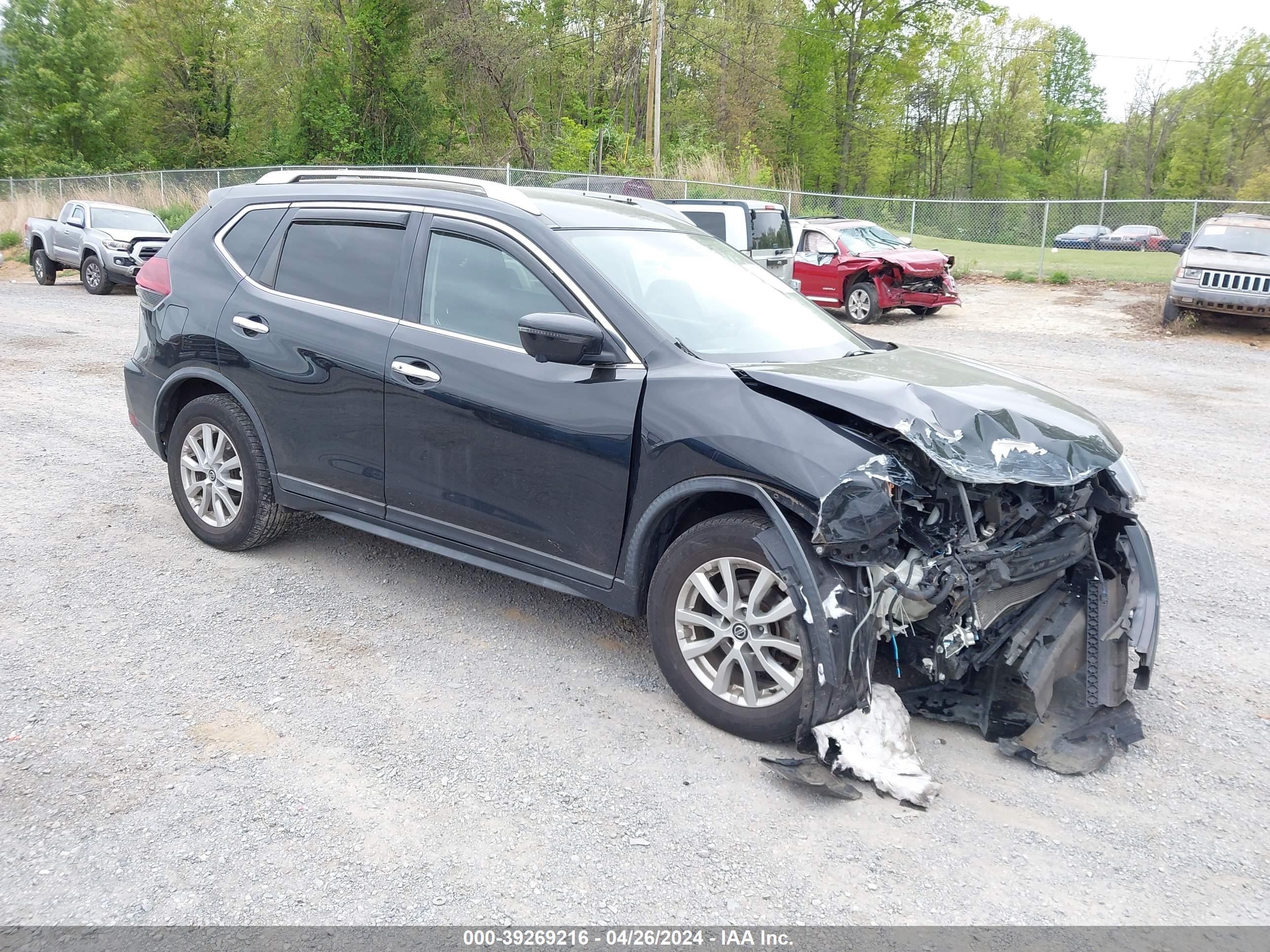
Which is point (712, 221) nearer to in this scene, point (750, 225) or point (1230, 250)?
point (750, 225)

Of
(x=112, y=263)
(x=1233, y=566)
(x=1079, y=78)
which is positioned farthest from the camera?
(x=1079, y=78)

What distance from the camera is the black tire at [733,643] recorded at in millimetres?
3428

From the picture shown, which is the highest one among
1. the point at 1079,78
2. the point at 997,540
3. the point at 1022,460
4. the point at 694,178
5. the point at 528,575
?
the point at 1079,78

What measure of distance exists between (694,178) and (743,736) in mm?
26509

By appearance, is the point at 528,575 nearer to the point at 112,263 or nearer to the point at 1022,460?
the point at 1022,460

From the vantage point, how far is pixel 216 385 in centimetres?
512

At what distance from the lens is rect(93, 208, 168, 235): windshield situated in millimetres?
19562

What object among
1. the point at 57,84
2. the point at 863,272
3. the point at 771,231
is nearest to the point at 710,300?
the point at 771,231

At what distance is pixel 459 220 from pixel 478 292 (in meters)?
0.36

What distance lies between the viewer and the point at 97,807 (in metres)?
3.10

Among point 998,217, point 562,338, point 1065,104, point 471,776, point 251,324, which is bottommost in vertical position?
point 471,776

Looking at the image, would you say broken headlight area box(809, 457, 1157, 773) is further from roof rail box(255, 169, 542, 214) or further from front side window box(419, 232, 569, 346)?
roof rail box(255, 169, 542, 214)

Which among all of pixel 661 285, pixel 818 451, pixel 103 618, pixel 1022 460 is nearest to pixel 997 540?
pixel 1022 460

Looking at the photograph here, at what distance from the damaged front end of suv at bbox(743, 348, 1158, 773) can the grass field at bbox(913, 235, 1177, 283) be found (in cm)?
2112
